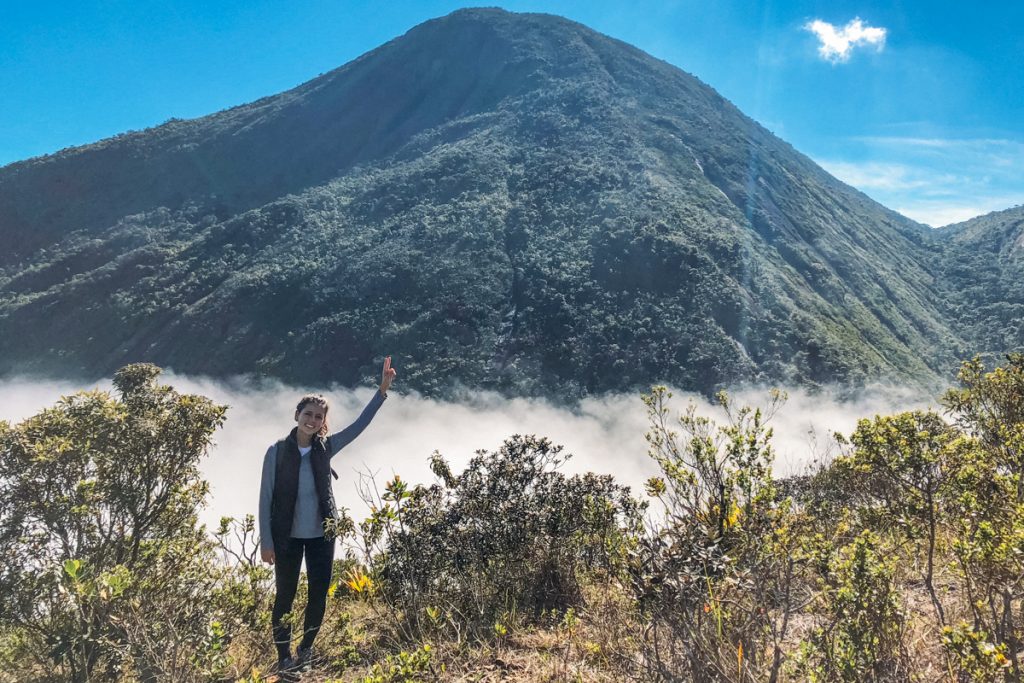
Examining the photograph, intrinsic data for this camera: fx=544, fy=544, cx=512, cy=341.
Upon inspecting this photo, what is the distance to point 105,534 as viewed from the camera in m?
3.65

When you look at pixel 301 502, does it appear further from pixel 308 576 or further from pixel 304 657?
pixel 304 657

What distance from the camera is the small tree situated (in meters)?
2.49

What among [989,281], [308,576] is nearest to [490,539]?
[308,576]

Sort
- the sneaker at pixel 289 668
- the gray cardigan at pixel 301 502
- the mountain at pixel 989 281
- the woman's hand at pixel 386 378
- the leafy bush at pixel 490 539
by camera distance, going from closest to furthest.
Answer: the sneaker at pixel 289 668
the gray cardigan at pixel 301 502
the leafy bush at pixel 490 539
the woman's hand at pixel 386 378
the mountain at pixel 989 281

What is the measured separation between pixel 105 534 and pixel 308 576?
1.63m

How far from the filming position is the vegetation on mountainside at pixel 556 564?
2.03 meters

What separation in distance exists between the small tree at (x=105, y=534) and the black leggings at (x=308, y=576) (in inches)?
15.6

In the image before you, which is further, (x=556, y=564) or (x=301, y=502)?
(x=556, y=564)

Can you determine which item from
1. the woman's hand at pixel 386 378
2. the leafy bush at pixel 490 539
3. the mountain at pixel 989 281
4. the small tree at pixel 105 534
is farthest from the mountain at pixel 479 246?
the small tree at pixel 105 534

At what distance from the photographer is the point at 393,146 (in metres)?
78.4

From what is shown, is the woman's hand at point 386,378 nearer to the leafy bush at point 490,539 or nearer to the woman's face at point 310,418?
the woman's face at point 310,418

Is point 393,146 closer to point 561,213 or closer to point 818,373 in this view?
point 561,213

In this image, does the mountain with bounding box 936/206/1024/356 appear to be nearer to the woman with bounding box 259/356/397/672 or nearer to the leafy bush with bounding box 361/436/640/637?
the leafy bush with bounding box 361/436/640/637

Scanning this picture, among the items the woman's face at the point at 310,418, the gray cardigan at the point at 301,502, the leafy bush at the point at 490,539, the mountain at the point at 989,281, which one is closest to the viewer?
the gray cardigan at the point at 301,502
